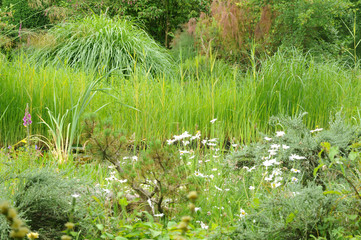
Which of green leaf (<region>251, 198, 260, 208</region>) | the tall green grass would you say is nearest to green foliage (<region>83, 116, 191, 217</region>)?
green leaf (<region>251, 198, 260, 208</region>)

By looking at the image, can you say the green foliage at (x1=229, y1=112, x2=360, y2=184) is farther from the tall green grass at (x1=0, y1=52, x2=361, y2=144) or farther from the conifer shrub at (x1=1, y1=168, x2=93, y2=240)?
the tall green grass at (x1=0, y1=52, x2=361, y2=144)

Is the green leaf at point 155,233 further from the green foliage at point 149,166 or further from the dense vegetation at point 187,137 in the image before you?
the green foliage at point 149,166

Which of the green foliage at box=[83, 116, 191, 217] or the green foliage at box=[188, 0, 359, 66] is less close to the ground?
the green foliage at box=[188, 0, 359, 66]

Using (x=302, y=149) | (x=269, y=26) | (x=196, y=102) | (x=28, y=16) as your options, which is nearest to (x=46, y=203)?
(x=302, y=149)

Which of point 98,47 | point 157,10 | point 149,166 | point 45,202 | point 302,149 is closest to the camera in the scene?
point 45,202

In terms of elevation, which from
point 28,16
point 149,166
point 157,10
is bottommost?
point 149,166

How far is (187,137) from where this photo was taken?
3.44m

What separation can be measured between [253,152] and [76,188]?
1211 millimetres

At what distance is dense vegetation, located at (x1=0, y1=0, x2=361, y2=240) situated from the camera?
1.79 metres

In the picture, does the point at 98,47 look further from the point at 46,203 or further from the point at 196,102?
the point at 46,203

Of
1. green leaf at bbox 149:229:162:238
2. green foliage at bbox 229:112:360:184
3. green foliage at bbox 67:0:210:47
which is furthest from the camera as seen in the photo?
green foliage at bbox 67:0:210:47

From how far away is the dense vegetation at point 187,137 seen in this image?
1.79 metres

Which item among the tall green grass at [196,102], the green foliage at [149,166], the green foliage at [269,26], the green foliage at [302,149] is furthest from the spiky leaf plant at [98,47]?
the green foliage at [149,166]

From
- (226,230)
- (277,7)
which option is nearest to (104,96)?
(226,230)
